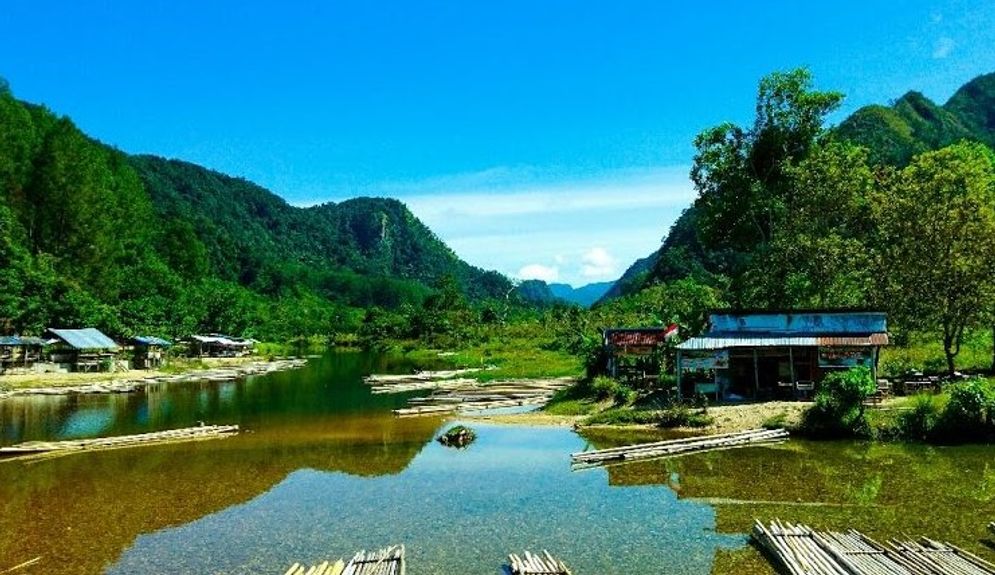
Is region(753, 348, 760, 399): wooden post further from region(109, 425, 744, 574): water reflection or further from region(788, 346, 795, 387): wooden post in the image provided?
region(109, 425, 744, 574): water reflection

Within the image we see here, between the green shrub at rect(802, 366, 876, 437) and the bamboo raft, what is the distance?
25979 millimetres

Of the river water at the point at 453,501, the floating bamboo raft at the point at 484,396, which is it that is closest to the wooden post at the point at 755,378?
the river water at the point at 453,501

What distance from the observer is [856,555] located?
47.4 feet

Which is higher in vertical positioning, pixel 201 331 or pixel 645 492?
pixel 201 331

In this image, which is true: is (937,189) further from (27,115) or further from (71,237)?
(27,115)

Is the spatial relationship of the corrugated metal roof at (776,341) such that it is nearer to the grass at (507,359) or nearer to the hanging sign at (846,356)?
the hanging sign at (846,356)

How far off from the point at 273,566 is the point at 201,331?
92206 mm

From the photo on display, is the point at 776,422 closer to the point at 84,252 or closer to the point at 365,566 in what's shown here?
the point at 365,566

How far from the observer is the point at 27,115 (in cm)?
9069

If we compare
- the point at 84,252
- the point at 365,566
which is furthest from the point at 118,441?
the point at 84,252

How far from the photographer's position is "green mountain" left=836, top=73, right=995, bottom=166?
378 feet

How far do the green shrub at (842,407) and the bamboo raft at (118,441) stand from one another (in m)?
26.0

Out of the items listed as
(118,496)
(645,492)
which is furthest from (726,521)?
(118,496)

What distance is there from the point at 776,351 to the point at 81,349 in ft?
188
